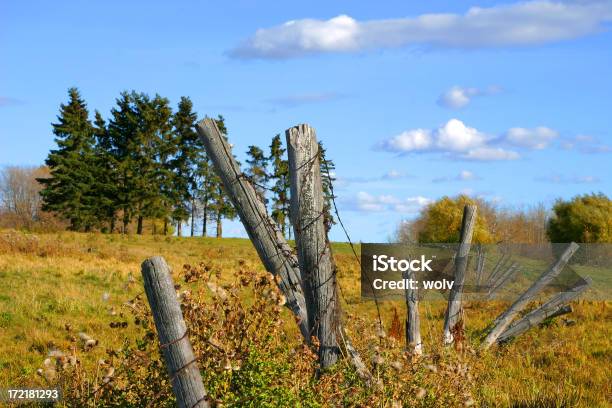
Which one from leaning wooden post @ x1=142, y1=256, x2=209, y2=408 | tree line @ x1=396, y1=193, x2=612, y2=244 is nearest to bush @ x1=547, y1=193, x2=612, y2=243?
tree line @ x1=396, y1=193, x2=612, y2=244

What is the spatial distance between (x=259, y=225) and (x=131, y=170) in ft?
156

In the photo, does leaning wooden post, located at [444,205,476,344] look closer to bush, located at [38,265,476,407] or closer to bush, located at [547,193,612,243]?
bush, located at [38,265,476,407]

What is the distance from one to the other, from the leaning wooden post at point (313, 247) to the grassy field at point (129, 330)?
576mm

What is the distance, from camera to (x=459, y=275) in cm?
991

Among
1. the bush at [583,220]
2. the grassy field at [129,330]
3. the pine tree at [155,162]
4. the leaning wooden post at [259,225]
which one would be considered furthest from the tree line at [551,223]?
the leaning wooden post at [259,225]

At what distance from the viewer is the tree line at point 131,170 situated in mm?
51125

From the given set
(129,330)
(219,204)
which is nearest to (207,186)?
(219,204)

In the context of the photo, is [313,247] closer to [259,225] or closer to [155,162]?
[259,225]

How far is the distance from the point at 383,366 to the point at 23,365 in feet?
18.0

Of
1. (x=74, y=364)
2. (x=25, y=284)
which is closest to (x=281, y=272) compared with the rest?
(x=74, y=364)

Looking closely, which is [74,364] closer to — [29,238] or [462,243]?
[462,243]

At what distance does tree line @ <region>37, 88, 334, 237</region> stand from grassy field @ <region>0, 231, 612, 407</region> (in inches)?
1092

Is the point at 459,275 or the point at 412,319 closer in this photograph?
the point at 412,319

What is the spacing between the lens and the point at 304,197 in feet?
19.6
